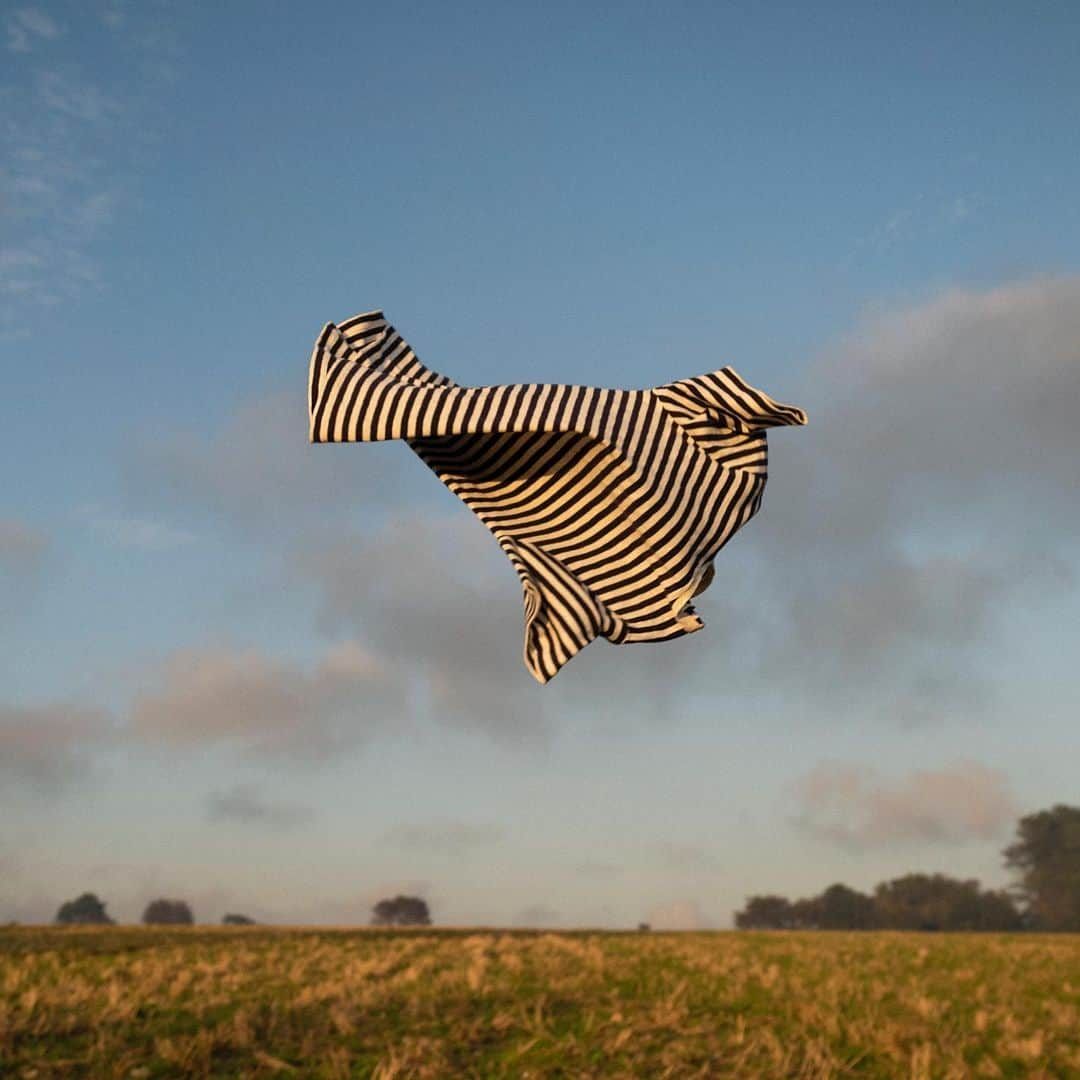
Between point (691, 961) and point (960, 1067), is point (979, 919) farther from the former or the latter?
point (960, 1067)

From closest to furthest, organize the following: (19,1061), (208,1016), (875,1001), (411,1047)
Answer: (19,1061)
(411,1047)
(208,1016)
(875,1001)

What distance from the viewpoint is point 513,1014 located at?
26984 mm

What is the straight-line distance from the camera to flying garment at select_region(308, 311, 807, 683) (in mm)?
4047

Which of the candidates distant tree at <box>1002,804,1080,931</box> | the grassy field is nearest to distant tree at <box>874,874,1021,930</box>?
distant tree at <box>1002,804,1080,931</box>

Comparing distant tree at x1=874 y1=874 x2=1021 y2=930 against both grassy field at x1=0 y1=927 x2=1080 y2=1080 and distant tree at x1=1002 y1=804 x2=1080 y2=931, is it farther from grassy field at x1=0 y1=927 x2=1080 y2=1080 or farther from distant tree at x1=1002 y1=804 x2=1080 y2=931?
grassy field at x1=0 y1=927 x2=1080 y2=1080

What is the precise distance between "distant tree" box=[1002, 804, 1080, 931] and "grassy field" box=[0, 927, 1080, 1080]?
339 ft

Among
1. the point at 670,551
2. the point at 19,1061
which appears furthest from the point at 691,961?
the point at 670,551

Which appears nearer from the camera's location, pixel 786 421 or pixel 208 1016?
pixel 786 421

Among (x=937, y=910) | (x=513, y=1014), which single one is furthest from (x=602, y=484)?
(x=937, y=910)

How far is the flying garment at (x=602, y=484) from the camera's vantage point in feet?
13.3

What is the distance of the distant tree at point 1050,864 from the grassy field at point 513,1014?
339 feet

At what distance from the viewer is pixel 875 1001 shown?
3228 centimetres

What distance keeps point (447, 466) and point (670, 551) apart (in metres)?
0.84

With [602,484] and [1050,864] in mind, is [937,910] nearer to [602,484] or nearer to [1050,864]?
[1050,864]
